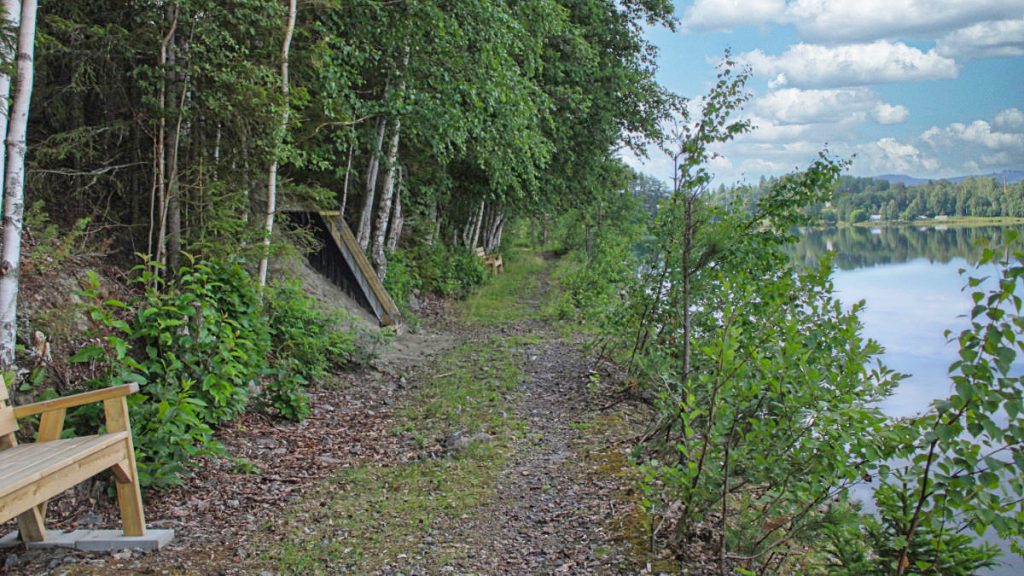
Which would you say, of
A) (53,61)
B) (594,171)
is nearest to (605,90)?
(594,171)

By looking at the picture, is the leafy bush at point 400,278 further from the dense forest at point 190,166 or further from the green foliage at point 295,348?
the green foliage at point 295,348

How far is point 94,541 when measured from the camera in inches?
149

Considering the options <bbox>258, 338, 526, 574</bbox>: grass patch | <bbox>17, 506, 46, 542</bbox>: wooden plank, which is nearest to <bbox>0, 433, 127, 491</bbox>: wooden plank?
<bbox>17, 506, 46, 542</bbox>: wooden plank

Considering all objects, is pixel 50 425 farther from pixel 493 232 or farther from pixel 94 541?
pixel 493 232

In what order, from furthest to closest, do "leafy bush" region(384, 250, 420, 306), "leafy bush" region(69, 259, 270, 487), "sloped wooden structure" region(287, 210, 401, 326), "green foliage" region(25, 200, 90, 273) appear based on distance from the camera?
1. "leafy bush" region(384, 250, 420, 306)
2. "sloped wooden structure" region(287, 210, 401, 326)
3. "green foliage" region(25, 200, 90, 273)
4. "leafy bush" region(69, 259, 270, 487)

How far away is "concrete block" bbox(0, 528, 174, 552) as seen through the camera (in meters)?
3.78

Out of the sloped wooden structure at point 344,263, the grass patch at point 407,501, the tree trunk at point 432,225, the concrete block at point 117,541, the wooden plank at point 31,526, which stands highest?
the tree trunk at point 432,225

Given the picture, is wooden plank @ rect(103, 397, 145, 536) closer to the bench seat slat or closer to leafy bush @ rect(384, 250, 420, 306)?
the bench seat slat

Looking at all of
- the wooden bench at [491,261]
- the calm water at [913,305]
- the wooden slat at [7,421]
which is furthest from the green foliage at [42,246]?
the wooden bench at [491,261]

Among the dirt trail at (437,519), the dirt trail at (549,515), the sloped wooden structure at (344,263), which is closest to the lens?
the dirt trail at (437,519)

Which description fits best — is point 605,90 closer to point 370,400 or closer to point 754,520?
point 370,400

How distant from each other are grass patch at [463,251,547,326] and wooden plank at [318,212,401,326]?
2.38 metres

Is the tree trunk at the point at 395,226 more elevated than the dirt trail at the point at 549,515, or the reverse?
the tree trunk at the point at 395,226

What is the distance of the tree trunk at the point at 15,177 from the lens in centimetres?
Answer: 433
